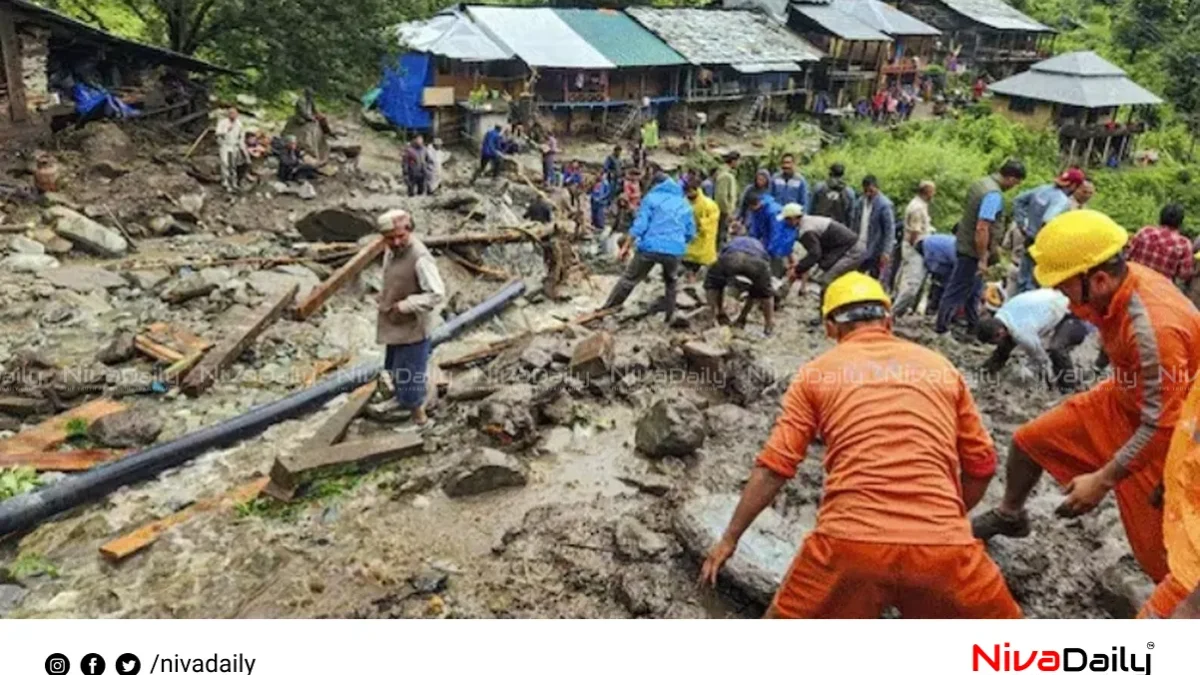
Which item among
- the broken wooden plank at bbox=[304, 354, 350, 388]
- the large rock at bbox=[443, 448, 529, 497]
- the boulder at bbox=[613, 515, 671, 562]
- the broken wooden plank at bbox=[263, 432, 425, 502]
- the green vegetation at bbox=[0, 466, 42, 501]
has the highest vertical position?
the boulder at bbox=[613, 515, 671, 562]

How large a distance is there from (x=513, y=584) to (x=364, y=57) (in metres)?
15.5

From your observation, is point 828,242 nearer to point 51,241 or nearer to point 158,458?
point 158,458

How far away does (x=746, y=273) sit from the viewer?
728 cm

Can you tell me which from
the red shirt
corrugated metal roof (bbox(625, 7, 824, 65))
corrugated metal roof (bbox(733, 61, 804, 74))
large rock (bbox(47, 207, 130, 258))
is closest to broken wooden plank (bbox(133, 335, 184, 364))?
large rock (bbox(47, 207, 130, 258))

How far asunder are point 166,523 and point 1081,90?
35.5m

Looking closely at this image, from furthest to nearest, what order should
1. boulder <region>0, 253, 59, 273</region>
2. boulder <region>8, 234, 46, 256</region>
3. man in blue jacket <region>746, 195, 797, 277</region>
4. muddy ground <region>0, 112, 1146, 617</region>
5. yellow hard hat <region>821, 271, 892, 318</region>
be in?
boulder <region>8, 234, 46, 256</region>
boulder <region>0, 253, 59, 273</region>
man in blue jacket <region>746, 195, 797, 277</region>
muddy ground <region>0, 112, 1146, 617</region>
yellow hard hat <region>821, 271, 892, 318</region>

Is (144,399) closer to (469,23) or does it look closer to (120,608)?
(120,608)

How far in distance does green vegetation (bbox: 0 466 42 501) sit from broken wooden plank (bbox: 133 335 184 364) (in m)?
1.78

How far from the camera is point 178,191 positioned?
1218cm

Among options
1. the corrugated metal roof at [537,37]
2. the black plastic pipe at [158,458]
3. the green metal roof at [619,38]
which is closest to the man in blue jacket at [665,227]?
the black plastic pipe at [158,458]

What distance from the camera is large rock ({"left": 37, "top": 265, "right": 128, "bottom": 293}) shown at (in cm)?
845

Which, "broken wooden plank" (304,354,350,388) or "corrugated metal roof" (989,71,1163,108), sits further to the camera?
"corrugated metal roof" (989,71,1163,108)

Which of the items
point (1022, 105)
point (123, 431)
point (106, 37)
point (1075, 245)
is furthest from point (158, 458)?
point (1022, 105)

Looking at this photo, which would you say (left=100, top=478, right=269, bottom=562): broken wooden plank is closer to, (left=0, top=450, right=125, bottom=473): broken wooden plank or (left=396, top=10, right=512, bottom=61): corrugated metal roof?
(left=0, top=450, right=125, bottom=473): broken wooden plank
